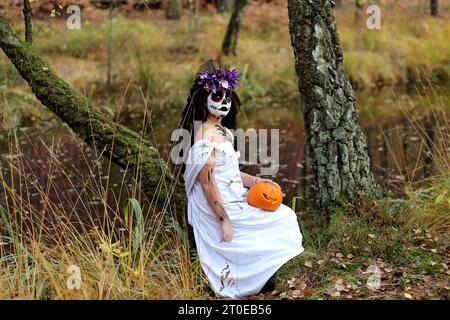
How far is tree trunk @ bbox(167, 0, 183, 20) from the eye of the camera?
17.2 meters

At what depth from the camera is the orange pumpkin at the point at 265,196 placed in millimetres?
4281

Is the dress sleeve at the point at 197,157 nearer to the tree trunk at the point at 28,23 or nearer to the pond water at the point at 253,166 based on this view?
the tree trunk at the point at 28,23

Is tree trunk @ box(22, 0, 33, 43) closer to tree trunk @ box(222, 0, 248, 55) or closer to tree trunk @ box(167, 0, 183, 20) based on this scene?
tree trunk @ box(222, 0, 248, 55)

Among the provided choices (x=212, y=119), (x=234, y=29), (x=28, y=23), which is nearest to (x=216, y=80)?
(x=212, y=119)

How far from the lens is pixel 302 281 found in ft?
13.8

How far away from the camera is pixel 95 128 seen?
473 cm

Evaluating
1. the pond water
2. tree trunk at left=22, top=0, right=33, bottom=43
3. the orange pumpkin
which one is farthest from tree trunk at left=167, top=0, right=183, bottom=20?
the orange pumpkin

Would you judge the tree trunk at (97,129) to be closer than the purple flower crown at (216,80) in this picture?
No

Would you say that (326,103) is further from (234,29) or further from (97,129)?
(234,29)

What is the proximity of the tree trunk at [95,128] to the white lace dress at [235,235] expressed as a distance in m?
0.40

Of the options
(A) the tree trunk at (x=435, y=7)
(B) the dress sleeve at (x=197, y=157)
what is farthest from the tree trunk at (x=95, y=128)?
(A) the tree trunk at (x=435, y=7)

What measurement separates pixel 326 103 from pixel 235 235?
1.19m
